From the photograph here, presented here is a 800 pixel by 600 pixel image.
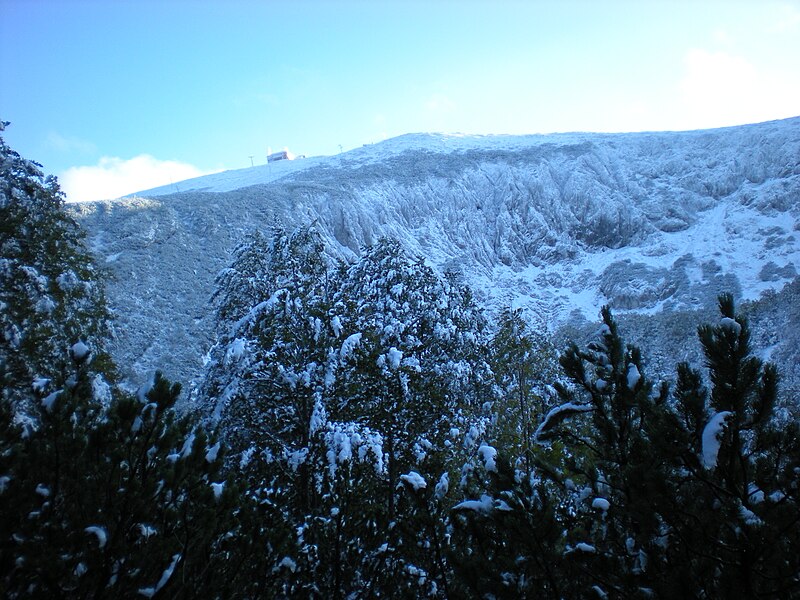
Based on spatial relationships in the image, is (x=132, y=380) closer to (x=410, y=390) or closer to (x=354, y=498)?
(x=410, y=390)

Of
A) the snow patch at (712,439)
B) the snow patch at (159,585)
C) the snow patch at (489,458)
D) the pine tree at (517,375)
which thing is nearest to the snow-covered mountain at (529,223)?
the pine tree at (517,375)

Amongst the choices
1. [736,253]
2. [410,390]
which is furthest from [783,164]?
[410,390]

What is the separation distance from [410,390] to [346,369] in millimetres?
1280

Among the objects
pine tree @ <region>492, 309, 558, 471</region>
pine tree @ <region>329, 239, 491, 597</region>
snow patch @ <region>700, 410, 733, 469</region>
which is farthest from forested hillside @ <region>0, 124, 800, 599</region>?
pine tree @ <region>492, 309, 558, 471</region>

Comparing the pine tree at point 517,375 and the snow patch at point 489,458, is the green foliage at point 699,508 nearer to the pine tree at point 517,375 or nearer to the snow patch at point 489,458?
the snow patch at point 489,458

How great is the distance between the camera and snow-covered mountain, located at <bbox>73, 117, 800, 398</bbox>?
3181 cm

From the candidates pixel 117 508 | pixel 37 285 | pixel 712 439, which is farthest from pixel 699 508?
pixel 37 285

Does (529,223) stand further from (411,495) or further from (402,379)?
(411,495)

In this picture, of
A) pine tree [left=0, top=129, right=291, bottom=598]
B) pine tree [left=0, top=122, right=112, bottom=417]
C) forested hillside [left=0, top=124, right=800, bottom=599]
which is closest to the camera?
forested hillside [left=0, top=124, right=800, bottom=599]

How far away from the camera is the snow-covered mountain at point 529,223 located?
3181 cm

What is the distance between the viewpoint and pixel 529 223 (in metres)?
57.0

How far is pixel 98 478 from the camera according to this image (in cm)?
336

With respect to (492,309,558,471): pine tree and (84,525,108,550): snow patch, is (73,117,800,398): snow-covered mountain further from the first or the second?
(84,525,108,550): snow patch

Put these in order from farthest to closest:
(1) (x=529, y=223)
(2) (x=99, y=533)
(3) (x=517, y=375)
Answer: (1) (x=529, y=223), (3) (x=517, y=375), (2) (x=99, y=533)
